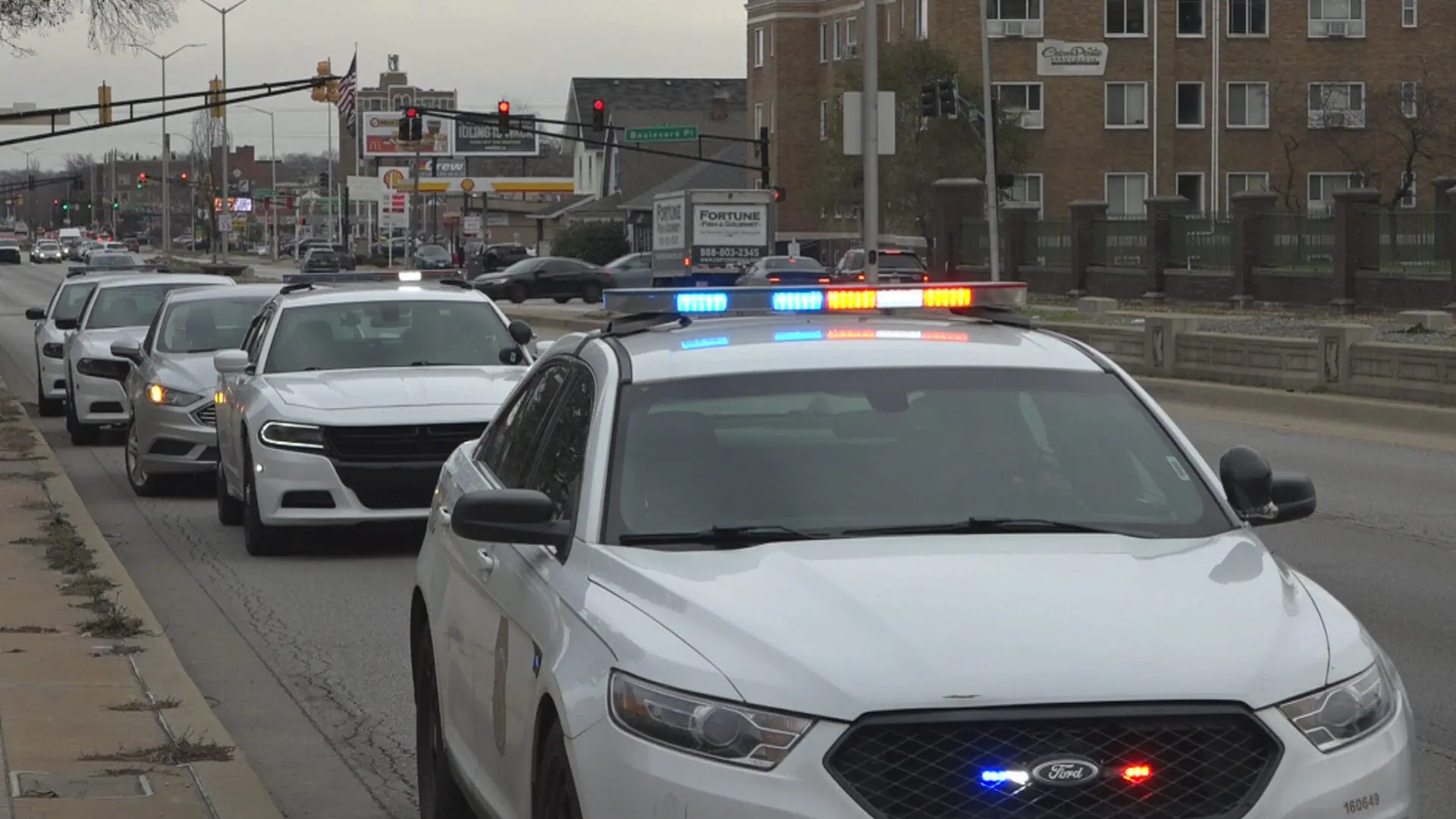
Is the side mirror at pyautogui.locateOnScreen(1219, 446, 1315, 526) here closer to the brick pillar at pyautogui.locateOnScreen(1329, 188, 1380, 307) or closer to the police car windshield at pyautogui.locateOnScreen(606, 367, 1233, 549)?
the police car windshield at pyautogui.locateOnScreen(606, 367, 1233, 549)

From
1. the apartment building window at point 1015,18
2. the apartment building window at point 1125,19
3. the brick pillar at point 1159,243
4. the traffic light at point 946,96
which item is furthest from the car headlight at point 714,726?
the apartment building window at point 1125,19

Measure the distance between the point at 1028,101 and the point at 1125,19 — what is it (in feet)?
14.9

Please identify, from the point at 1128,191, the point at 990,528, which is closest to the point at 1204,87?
the point at 1128,191

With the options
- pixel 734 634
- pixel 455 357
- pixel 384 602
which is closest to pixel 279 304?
pixel 455 357

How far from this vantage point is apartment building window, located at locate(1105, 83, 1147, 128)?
245 feet

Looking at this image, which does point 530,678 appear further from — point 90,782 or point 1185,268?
point 1185,268

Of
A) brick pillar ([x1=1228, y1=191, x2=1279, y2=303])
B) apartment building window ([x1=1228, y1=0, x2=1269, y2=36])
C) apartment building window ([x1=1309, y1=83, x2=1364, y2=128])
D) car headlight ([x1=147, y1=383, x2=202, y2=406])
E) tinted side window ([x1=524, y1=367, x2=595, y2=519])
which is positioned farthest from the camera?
apartment building window ([x1=1228, y1=0, x2=1269, y2=36])

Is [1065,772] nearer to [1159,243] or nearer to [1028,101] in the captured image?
[1159,243]

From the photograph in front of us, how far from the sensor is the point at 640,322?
620 centimetres

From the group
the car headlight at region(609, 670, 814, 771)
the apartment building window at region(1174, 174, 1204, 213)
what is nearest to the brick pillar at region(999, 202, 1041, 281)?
the apartment building window at region(1174, 174, 1204, 213)

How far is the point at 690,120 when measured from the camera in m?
123

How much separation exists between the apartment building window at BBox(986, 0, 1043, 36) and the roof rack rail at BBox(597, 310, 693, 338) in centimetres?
6953

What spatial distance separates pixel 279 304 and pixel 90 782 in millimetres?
8209

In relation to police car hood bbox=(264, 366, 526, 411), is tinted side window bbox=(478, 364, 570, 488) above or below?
above
